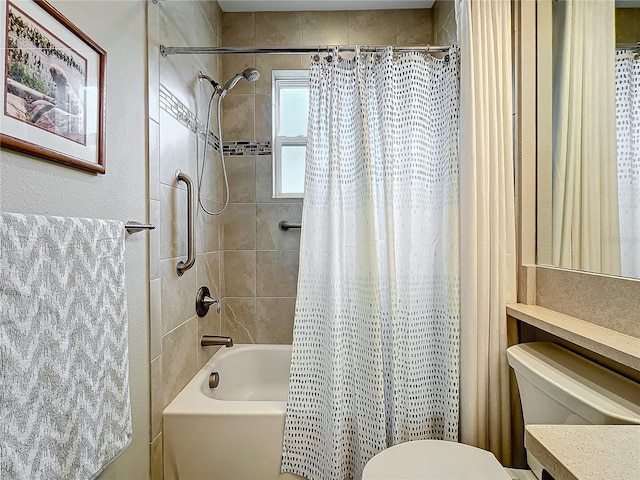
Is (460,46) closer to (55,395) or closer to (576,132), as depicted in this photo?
(576,132)

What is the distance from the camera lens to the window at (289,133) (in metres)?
2.43

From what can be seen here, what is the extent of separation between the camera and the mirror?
108 centimetres

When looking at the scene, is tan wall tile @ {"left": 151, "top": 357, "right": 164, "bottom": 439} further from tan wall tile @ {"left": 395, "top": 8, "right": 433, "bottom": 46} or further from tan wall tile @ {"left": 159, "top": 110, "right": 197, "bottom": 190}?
tan wall tile @ {"left": 395, "top": 8, "right": 433, "bottom": 46}

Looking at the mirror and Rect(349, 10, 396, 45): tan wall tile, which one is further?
Rect(349, 10, 396, 45): tan wall tile

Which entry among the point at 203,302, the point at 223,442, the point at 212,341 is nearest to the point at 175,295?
the point at 203,302

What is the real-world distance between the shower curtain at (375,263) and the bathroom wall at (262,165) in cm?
92

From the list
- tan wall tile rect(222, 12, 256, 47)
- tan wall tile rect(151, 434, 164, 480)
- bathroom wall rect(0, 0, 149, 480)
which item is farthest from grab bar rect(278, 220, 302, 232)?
tan wall tile rect(151, 434, 164, 480)

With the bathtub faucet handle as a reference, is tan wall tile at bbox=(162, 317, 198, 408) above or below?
below

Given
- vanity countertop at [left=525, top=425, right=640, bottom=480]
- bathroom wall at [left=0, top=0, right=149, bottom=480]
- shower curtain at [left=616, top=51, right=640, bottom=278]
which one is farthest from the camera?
shower curtain at [left=616, top=51, right=640, bottom=278]

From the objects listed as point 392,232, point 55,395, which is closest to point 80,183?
point 55,395

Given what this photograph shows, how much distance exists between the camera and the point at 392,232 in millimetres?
1433

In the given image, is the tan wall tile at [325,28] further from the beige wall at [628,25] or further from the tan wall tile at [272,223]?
the beige wall at [628,25]

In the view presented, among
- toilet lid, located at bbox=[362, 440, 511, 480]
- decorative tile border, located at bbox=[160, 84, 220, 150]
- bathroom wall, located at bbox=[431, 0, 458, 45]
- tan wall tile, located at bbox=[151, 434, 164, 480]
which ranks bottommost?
tan wall tile, located at bbox=[151, 434, 164, 480]

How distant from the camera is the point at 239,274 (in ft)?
7.89
